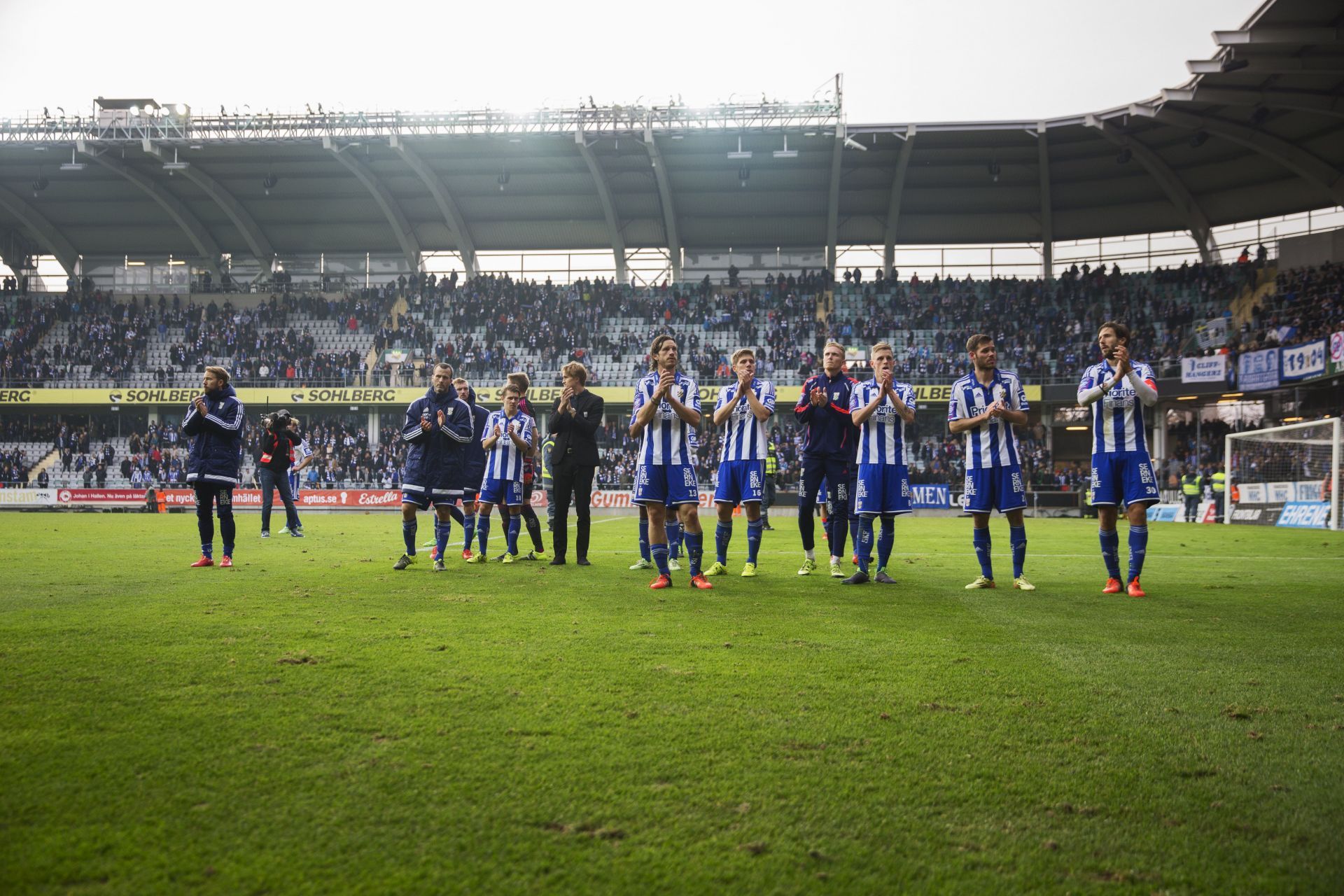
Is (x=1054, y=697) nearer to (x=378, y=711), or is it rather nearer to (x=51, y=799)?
(x=378, y=711)

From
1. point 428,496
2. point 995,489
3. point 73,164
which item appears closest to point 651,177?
point 73,164

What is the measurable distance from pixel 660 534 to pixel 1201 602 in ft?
14.6

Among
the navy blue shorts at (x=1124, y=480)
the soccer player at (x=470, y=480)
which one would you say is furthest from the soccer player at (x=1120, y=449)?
the soccer player at (x=470, y=480)

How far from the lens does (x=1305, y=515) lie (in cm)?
2241

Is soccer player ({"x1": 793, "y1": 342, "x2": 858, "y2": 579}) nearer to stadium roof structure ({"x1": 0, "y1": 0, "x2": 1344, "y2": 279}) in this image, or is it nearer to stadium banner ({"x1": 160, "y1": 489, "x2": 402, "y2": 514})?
stadium banner ({"x1": 160, "y1": 489, "x2": 402, "y2": 514})

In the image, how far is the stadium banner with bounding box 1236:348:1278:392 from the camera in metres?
30.5

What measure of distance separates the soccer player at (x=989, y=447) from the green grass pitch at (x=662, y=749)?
1.83 metres

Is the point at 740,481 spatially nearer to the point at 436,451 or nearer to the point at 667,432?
the point at 667,432

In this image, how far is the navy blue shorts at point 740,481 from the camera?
9062 millimetres

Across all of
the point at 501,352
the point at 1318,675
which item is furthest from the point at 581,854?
the point at 501,352

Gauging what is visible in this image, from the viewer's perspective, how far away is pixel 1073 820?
263cm

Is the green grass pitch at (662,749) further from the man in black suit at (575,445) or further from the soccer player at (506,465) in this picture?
the soccer player at (506,465)

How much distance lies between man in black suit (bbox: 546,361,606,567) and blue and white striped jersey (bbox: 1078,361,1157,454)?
4.82 metres

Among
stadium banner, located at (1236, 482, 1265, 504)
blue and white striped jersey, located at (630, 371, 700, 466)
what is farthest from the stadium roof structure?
blue and white striped jersey, located at (630, 371, 700, 466)
